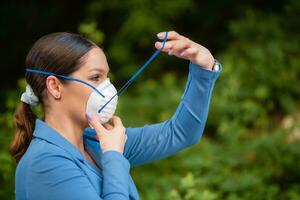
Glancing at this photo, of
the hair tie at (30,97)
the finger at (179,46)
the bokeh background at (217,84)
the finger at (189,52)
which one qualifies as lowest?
the bokeh background at (217,84)

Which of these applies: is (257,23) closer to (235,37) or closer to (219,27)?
(235,37)

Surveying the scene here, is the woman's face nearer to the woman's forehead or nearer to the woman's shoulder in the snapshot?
the woman's forehead

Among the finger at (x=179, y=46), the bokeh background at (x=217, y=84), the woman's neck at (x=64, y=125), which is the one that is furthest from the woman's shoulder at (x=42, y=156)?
the bokeh background at (x=217, y=84)

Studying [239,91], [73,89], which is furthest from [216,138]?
[73,89]

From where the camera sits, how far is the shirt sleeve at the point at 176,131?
2.42 metres

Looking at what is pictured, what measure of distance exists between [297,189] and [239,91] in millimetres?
1663

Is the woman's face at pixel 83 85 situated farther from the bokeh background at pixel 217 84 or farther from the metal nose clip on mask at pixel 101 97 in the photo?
the bokeh background at pixel 217 84

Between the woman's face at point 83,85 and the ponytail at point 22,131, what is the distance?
244 mm

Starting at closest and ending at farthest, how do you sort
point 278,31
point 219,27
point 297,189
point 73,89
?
point 73,89 → point 297,189 → point 278,31 → point 219,27

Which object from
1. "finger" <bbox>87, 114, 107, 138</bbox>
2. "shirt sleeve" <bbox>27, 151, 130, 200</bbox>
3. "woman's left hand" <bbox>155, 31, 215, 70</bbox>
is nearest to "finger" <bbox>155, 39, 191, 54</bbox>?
"woman's left hand" <bbox>155, 31, 215, 70</bbox>

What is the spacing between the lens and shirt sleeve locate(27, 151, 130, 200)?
6.51 feet

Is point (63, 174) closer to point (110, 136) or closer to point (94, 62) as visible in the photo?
point (110, 136)

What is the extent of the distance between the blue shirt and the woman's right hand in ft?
0.10

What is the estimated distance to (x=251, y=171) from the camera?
194 inches
